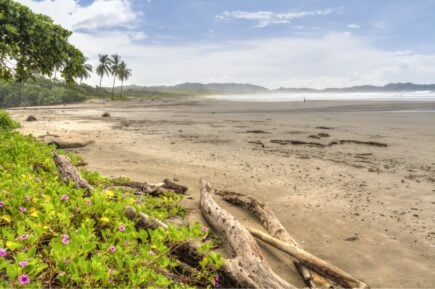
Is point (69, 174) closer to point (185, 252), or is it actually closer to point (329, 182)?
point (185, 252)

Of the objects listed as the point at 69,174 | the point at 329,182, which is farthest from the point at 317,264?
the point at 329,182

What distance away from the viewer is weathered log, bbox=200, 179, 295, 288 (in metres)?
3.48

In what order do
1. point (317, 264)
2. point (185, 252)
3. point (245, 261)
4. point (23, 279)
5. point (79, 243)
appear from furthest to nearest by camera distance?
point (317, 264) → point (185, 252) → point (245, 261) → point (79, 243) → point (23, 279)

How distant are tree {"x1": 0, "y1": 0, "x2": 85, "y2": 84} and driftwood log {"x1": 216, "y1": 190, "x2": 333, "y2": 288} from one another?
756cm

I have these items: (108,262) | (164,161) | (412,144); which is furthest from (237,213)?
(412,144)

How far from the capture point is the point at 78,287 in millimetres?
3049

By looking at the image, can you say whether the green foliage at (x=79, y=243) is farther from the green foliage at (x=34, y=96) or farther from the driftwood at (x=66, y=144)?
the green foliage at (x=34, y=96)

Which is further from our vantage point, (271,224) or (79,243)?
(271,224)

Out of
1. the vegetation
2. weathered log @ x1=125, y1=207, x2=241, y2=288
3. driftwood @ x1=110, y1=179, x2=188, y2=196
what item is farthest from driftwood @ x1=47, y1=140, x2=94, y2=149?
weathered log @ x1=125, y1=207, x2=241, y2=288

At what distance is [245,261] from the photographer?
3.77m

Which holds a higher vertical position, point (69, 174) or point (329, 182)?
point (69, 174)

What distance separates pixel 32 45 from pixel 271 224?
9.27m

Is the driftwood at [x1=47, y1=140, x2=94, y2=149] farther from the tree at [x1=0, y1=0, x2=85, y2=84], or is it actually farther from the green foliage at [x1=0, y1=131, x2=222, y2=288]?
the green foliage at [x1=0, y1=131, x2=222, y2=288]

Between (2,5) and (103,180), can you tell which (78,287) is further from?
(2,5)
